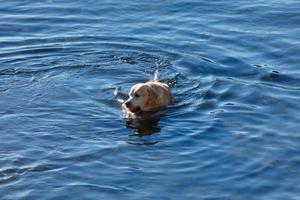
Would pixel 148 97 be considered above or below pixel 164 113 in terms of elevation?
above

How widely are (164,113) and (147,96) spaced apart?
0.40 m

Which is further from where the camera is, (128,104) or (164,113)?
(164,113)

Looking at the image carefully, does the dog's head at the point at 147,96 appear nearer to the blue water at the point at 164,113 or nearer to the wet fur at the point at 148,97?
the wet fur at the point at 148,97

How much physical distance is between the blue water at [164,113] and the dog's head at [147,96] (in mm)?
201

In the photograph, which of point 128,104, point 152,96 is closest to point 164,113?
point 152,96

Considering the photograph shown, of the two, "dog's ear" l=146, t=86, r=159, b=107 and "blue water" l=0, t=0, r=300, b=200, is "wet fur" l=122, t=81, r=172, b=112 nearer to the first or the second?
"dog's ear" l=146, t=86, r=159, b=107

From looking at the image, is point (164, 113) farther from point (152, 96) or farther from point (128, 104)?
point (128, 104)

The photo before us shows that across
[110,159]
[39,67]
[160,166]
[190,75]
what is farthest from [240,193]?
[39,67]

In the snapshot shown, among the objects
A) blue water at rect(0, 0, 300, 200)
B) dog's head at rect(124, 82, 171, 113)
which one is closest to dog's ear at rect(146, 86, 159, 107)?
dog's head at rect(124, 82, 171, 113)

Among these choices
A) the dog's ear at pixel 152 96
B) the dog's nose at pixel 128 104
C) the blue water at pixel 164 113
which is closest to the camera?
the blue water at pixel 164 113

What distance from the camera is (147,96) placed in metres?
13.7

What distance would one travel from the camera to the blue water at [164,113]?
11.1 m

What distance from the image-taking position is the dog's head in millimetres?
13633

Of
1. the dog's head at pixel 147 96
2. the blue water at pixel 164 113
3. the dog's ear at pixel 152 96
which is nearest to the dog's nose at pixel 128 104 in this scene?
the dog's head at pixel 147 96
